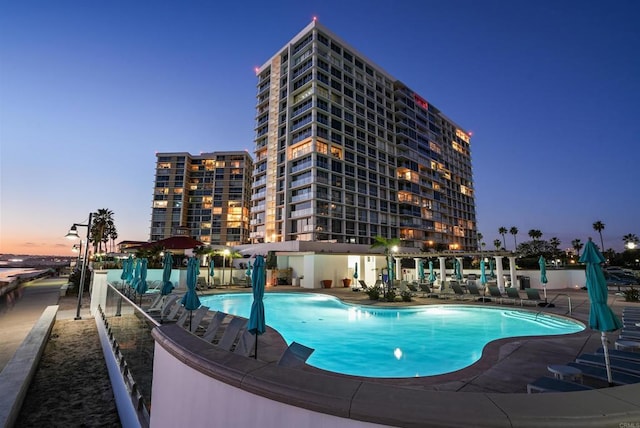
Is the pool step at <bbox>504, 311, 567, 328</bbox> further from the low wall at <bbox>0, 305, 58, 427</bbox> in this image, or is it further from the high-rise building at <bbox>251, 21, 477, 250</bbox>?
the high-rise building at <bbox>251, 21, 477, 250</bbox>

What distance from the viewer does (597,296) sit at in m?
5.06

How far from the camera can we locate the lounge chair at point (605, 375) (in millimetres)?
4188

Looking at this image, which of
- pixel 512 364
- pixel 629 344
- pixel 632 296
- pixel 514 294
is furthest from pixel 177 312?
pixel 632 296

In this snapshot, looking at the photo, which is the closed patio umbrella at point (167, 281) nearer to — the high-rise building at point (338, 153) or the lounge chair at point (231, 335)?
the lounge chair at point (231, 335)

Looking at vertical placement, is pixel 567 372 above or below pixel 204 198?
below

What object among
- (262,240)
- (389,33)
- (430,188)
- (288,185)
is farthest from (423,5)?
(262,240)

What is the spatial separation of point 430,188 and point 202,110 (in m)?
86.7

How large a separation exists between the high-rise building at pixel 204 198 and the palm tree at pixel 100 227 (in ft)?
59.1

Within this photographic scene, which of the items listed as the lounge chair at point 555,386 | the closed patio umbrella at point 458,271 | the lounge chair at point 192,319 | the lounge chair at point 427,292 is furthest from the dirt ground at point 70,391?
the closed patio umbrella at point 458,271

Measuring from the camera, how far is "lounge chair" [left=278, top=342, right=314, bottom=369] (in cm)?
446

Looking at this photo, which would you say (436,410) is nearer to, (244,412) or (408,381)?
(244,412)

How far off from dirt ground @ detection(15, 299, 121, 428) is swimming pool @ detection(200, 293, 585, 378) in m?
5.33

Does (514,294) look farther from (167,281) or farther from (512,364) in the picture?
(167,281)

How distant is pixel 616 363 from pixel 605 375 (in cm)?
68
